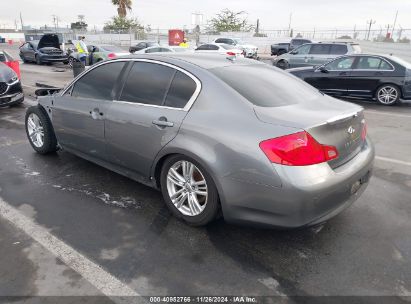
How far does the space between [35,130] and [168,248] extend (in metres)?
3.41

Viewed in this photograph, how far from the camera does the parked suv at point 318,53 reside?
1544cm

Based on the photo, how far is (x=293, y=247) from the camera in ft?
10.3

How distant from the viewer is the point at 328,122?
289 centimetres

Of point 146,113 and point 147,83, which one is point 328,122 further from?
point 147,83

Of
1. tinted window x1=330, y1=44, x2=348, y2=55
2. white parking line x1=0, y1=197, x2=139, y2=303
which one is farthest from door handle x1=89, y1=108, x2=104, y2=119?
tinted window x1=330, y1=44, x2=348, y2=55

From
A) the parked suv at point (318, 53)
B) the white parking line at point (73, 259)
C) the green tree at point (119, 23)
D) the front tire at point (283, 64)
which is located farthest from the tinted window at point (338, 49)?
the green tree at point (119, 23)

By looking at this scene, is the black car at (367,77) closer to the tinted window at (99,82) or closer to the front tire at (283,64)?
the front tire at (283,64)

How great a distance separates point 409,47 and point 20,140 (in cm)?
2506

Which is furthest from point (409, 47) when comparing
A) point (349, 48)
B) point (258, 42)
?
point (258, 42)

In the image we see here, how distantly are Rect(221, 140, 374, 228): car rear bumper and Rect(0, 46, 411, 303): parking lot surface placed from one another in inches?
14.6

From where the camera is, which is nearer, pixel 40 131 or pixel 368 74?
pixel 40 131

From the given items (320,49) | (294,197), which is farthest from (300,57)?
(294,197)

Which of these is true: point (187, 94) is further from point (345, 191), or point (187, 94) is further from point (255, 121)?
point (345, 191)

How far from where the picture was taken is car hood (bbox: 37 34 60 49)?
68.9 feet
